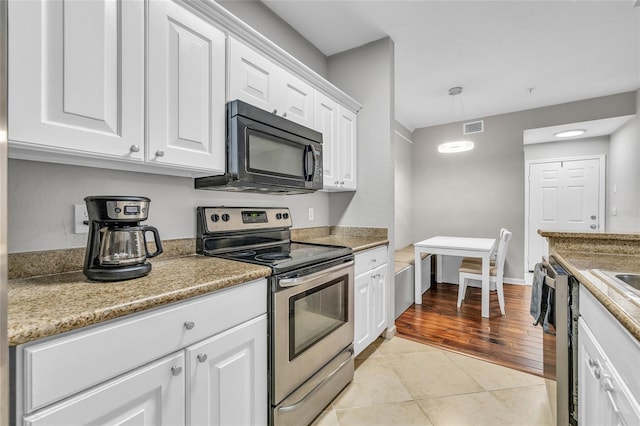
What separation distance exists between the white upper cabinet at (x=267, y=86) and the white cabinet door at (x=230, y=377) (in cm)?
118

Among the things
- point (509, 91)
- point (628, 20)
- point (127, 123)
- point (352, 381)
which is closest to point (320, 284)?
point (352, 381)

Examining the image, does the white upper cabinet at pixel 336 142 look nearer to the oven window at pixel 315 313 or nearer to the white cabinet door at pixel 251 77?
the white cabinet door at pixel 251 77

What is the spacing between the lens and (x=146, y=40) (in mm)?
1169

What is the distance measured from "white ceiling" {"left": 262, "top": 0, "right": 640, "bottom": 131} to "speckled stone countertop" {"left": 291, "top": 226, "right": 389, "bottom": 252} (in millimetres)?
1722

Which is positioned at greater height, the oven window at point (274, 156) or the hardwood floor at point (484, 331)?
the oven window at point (274, 156)

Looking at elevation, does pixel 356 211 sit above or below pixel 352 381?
above

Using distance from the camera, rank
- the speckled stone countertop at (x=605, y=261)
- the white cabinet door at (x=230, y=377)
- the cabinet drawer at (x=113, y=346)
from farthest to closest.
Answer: the white cabinet door at (x=230, y=377), the speckled stone countertop at (x=605, y=261), the cabinet drawer at (x=113, y=346)

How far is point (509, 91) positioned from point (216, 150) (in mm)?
3792

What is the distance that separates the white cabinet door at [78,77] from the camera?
2.86ft

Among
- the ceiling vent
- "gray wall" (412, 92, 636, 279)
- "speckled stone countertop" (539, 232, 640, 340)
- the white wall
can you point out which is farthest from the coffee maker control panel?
the ceiling vent

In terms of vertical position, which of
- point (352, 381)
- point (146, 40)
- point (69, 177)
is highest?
point (146, 40)

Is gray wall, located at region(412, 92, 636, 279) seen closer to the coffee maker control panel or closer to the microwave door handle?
the microwave door handle

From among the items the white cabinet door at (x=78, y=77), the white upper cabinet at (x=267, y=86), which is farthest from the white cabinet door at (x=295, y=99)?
the white cabinet door at (x=78, y=77)

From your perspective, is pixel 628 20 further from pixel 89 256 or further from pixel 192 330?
pixel 89 256
